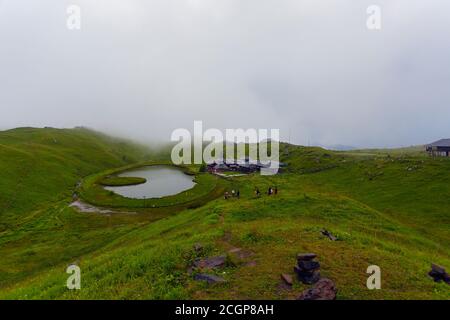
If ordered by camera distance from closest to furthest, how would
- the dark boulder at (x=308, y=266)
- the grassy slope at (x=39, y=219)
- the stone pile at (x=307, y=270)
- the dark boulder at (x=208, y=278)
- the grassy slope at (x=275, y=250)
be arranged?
1. the stone pile at (x=307, y=270)
2. the dark boulder at (x=308, y=266)
3. the grassy slope at (x=275, y=250)
4. the dark boulder at (x=208, y=278)
5. the grassy slope at (x=39, y=219)

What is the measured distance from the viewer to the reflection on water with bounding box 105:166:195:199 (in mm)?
107125

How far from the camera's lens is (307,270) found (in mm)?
20109

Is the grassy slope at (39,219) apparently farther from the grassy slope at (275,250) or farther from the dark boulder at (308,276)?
the dark boulder at (308,276)

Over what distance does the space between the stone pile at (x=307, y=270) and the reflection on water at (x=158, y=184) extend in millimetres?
86776

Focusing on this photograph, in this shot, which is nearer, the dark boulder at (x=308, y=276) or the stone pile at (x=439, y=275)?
the dark boulder at (x=308, y=276)

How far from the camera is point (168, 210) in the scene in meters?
86.0

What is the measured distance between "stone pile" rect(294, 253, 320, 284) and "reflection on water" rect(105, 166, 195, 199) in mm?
86776

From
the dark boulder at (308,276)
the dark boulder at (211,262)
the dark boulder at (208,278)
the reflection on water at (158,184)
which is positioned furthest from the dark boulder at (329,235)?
the reflection on water at (158,184)

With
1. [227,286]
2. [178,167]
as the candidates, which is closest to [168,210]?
[227,286]

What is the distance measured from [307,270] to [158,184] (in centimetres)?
11021

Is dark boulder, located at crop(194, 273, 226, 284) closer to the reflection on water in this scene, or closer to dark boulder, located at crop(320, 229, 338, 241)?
dark boulder, located at crop(320, 229, 338, 241)

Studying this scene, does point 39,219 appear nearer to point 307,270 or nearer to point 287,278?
point 287,278

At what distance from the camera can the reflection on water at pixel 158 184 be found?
107 metres

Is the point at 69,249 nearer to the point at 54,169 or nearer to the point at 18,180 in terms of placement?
the point at 18,180
